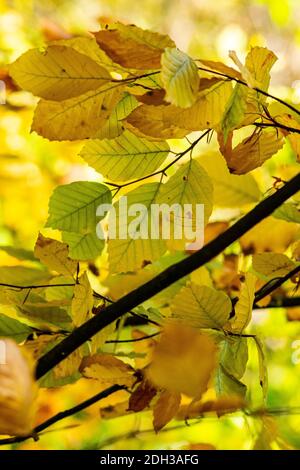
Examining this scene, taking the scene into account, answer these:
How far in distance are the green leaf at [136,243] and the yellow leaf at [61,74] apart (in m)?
0.10

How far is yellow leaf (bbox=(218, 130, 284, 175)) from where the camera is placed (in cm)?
39

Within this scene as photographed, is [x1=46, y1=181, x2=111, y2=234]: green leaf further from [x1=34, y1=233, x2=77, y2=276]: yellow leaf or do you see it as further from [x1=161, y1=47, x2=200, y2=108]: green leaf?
[x1=161, y1=47, x2=200, y2=108]: green leaf

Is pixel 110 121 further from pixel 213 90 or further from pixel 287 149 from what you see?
pixel 287 149

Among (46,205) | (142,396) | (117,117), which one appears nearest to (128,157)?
(117,117)

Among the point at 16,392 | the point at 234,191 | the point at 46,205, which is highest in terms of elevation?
the point at 46,205

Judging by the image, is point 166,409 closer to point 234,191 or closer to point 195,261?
point 195,261

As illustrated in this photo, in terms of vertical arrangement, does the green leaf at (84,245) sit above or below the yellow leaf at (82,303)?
above

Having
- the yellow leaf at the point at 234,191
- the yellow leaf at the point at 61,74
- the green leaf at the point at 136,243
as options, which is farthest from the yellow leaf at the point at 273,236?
the yellow leaf at the point at 61,74

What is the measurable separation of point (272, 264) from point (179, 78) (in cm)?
19

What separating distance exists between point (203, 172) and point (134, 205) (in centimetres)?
5

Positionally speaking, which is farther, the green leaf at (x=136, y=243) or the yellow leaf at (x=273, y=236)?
the yellow leaf at (x=273, y=236)

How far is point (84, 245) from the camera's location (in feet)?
1.47

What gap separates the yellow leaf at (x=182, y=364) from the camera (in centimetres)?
28

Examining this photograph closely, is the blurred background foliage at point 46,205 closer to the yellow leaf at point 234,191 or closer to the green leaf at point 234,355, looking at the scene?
the yellow leaf at point 234,191
